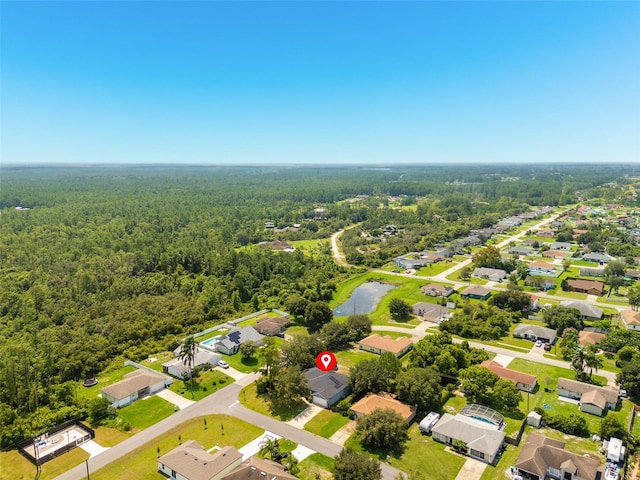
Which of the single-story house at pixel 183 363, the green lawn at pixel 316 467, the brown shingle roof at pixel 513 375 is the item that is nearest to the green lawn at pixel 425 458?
the green lawn at pixel 316 467

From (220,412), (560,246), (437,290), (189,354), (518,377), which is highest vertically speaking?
(189,354)

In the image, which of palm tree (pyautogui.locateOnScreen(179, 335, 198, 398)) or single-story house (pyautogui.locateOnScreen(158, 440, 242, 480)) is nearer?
single-story house (pyautogui.locateOnScreen(158, 440, 242, 480))

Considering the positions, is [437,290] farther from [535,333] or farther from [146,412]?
[146,412]

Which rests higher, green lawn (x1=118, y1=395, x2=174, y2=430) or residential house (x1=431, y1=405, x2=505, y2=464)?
residential house (x1=431, y1=405, x2=505, y2=464)

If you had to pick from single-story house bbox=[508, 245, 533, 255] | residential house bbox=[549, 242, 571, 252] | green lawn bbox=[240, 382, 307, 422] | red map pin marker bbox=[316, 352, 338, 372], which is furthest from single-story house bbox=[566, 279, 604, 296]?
green lawn bbox=[240, 382, 307, 422]

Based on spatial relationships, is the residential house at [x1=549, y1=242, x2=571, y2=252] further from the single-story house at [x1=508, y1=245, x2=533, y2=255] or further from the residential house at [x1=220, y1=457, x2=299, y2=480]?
the residential house at [x1=220, y1=457, x2=299, y2=480]

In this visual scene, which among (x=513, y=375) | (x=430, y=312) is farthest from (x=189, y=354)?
(x=430, y=312)

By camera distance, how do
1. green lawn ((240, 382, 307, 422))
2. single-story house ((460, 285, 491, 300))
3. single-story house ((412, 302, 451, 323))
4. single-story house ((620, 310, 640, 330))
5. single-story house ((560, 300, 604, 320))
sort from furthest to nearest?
single-story house ((460, 285, 491, 300))
single-story house ((412, 302, 451, 323))
single-story house ((560, 300, 604, 320))
single-story house ((620, 310, 640, 330))
green lawn ((240, 382, 307, 422))
